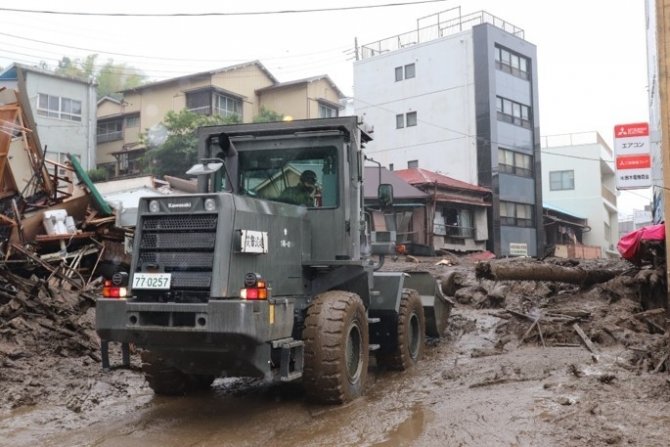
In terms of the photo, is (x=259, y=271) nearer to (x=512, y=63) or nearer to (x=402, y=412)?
(x=402, y=412)

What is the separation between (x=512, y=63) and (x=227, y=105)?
58.6 feet

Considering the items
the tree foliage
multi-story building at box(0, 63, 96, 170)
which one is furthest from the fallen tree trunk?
the tree foliage

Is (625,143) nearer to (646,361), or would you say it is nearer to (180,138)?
(646,361)

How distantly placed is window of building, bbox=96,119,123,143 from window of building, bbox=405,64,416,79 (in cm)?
1938

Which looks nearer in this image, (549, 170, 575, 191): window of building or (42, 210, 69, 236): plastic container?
(42, 210, 69, 236): plastic container

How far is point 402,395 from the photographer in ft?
24.7

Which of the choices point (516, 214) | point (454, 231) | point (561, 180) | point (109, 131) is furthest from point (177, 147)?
point (561, 180)

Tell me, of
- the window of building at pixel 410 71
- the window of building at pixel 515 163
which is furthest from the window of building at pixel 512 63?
the window of building at pixel 410 71

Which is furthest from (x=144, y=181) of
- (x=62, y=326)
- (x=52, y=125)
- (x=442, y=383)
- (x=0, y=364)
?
(x=442, y=383)

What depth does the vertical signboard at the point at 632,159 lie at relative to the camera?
1335 cm

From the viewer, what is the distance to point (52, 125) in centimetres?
3503

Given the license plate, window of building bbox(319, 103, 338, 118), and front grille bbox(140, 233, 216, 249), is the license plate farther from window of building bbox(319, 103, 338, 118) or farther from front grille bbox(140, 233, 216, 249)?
window of building bbox(319, 103, 338, 118)

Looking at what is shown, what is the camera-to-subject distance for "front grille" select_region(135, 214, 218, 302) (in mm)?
5988

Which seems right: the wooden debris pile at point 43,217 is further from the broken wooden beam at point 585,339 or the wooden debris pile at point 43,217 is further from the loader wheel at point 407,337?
the broken wooden beam at point 585,339
